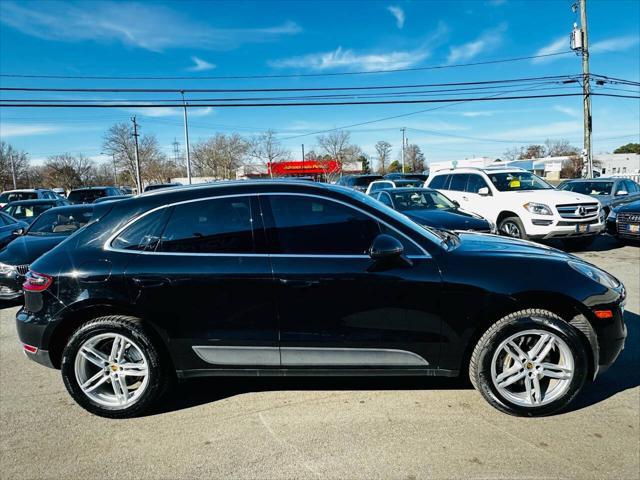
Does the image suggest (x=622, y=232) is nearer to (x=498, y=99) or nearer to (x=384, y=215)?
(x=384, y=215)

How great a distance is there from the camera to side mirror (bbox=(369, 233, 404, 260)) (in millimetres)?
2883

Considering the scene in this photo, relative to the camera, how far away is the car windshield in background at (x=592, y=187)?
537 inches

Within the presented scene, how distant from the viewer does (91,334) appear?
10.1 ft

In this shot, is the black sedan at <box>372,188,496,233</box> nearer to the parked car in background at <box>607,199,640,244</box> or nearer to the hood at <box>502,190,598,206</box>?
the hood at <box>502,190,598,206</box>

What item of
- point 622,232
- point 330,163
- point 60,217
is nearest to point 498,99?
point 622,232

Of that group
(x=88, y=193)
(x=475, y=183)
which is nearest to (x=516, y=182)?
(x=475, y=183)

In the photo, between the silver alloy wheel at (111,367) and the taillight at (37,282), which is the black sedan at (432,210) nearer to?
the silver alloy wheel at (111,367)

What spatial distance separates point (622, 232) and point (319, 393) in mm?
9709

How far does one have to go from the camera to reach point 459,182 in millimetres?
11555

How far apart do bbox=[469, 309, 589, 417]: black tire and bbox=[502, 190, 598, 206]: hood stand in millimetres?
7250

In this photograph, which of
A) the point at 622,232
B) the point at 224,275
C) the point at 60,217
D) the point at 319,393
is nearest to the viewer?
the point at 224,275

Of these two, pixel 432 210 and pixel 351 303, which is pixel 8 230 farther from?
pixel 432 210

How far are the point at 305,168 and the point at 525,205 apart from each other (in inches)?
2188

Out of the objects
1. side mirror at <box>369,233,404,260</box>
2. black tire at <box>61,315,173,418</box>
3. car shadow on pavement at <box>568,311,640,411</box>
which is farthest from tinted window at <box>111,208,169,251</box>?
car shadow on pavement at <box>568,311,640,411</box>
